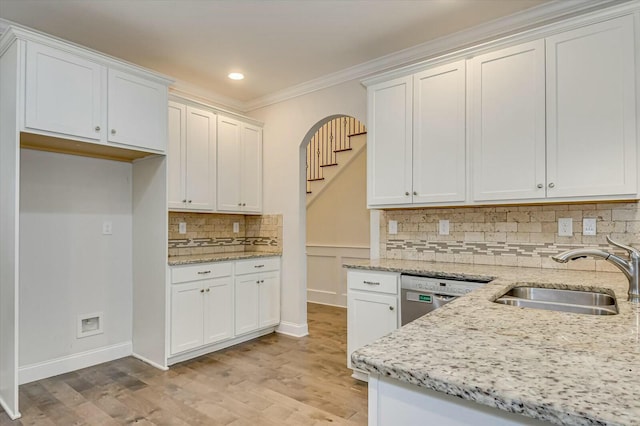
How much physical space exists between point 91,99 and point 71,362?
2110 millimetres

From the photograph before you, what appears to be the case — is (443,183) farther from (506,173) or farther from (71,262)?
(71,262)

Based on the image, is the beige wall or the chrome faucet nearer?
the chrome faucet

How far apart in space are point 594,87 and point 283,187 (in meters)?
2.89

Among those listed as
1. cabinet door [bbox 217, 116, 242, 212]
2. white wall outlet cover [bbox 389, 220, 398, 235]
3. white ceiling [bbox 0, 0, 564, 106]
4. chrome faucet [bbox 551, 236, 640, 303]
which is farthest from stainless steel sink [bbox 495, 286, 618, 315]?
cabinet door [bbox 217, 116, 242, 212]

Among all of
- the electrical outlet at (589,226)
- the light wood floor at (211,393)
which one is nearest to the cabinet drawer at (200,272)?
the light wood floor at (211,393)

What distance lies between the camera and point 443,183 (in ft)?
9.26

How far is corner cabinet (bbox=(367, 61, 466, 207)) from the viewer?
278 cm

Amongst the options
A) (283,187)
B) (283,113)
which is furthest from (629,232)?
(283,113)

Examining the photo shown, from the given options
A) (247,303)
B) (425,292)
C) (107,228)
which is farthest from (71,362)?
(425,292)

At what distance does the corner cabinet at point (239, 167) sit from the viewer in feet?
12.9

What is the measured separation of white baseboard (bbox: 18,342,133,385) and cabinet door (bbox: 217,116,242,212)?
1.58 m

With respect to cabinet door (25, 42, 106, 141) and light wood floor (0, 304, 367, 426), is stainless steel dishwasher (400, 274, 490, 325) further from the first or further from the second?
cabinet door (25, 42, 106, 141)

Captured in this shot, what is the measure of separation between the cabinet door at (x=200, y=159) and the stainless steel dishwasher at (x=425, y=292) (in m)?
2.10

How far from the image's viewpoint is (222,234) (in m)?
4.33
